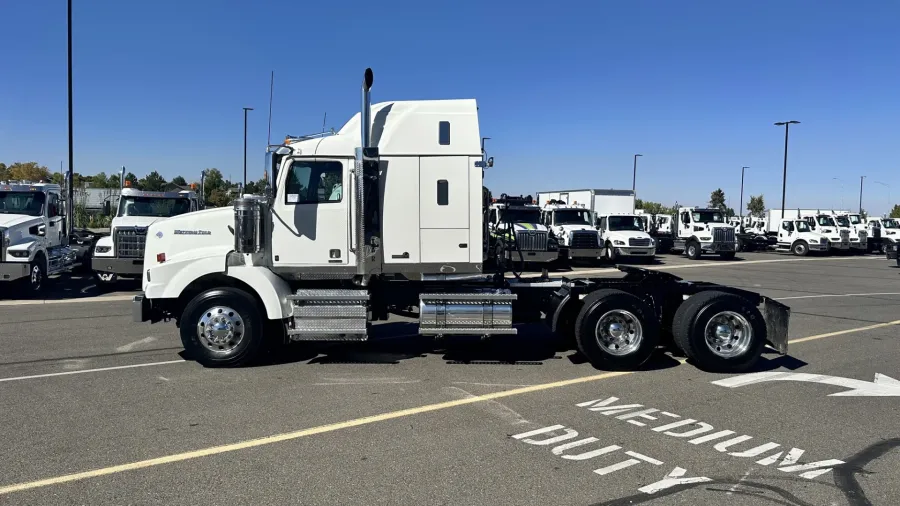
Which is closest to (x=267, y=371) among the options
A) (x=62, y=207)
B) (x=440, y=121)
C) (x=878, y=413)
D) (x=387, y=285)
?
(x=387, y=285)

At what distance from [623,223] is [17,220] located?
21.6 m

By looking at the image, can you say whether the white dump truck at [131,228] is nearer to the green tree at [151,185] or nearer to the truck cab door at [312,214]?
the green tree at [151,185]

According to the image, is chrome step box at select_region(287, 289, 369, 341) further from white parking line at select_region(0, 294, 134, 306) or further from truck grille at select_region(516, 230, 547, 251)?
truck grille at select_region(516, 230, 547, 251)

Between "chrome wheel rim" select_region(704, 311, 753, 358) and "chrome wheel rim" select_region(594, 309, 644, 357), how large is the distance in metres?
0.82

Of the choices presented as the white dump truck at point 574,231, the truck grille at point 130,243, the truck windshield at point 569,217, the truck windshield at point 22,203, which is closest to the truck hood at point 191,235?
the truck grille at point 130,243

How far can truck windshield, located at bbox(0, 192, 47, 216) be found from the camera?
15.0m

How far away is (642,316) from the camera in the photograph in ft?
24.7

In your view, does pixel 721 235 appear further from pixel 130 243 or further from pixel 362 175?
pixel 362 175

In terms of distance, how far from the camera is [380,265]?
784 cm

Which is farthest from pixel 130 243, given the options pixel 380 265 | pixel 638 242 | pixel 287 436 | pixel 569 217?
pixel 638 242

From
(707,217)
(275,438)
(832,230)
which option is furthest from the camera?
(832,230)

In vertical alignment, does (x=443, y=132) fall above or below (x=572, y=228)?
above

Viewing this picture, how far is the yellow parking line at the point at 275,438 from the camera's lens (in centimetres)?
434

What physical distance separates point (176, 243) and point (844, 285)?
1861cm
